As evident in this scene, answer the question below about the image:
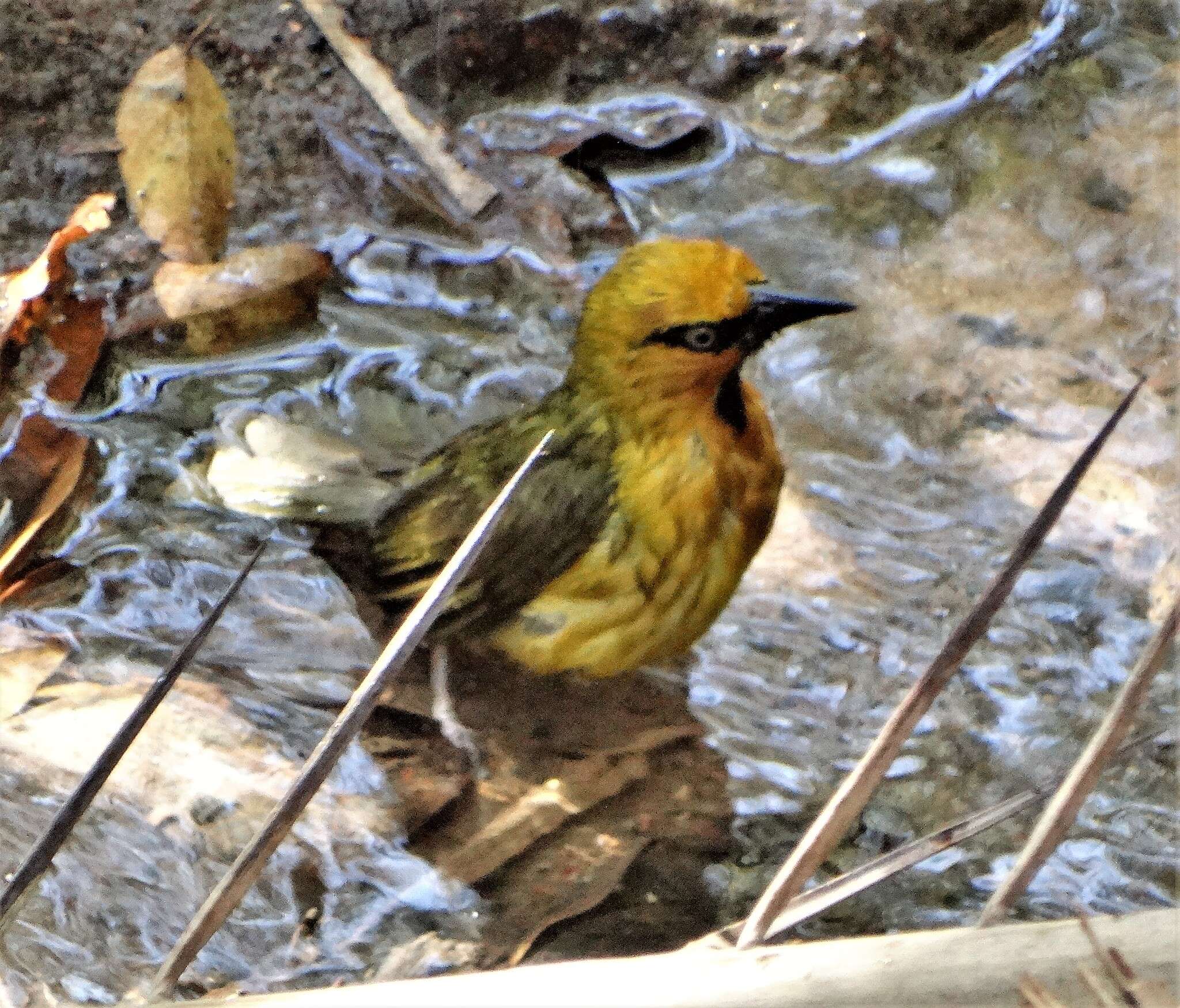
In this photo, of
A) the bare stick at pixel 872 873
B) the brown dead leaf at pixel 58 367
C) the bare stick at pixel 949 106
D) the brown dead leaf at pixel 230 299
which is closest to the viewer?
the bare stick at pixel 872 873

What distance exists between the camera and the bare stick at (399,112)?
4.91m

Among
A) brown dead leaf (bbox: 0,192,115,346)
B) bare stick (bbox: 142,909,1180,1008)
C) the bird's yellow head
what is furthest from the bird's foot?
bare stick (bbox: 142,909,1180,1008)

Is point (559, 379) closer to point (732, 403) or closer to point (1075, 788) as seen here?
point (732, 403)

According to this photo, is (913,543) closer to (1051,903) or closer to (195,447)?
(1051,903)

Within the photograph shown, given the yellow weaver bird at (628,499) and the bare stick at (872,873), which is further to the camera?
the yellow weaver bird at (628,499)

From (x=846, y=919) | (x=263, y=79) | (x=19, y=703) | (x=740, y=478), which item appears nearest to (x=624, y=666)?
(x=740, y=478)

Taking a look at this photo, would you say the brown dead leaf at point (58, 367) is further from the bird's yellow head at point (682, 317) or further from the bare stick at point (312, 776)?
the bare stick at point (312, 776)

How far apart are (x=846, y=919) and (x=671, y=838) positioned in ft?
1.26

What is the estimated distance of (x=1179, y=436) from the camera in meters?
3.93

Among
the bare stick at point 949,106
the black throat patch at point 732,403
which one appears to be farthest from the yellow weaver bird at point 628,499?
the bare stick at point 949,106

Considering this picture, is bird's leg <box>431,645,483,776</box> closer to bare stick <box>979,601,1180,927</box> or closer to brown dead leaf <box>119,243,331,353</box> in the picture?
brown dead leaf <box>119,243,331,353</box>

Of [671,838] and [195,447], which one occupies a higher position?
[195,447]

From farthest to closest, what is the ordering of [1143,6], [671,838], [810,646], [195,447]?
[1143,6], [195,447], [810,646], [671,838]

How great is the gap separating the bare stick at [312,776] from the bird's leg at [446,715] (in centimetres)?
152
